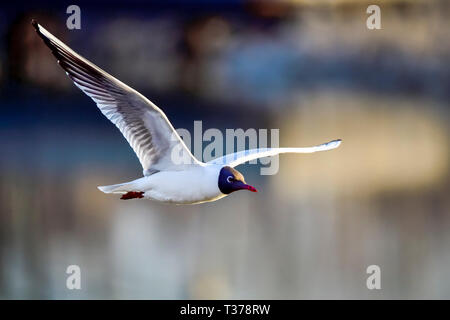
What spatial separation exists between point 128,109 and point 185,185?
0.32 m

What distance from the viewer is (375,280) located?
134 inches

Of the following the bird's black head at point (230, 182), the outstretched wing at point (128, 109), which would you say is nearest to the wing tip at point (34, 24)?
the outstretched wing at point (128, 109)

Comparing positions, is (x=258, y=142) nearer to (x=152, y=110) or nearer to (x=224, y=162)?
(x=224, y=162)

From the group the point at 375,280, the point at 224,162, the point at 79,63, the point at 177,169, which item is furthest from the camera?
the point at 375,280

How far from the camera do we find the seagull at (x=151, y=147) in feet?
6.73

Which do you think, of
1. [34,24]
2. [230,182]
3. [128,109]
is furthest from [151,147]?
[34,24]

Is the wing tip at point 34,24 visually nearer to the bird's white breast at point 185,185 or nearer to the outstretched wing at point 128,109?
the outstretched wing at point 128,109

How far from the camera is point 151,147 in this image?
2188mm

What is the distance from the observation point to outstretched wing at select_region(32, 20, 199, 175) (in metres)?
2.02

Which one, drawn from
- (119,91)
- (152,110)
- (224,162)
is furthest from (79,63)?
(224,162)

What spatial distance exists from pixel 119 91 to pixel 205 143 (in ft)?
2.92

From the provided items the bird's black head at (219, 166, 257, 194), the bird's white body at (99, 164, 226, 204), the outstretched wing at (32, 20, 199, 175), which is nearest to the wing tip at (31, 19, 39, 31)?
the outstretched wing at (32, 20, 199, 175)

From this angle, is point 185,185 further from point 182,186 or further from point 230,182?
point 230,182

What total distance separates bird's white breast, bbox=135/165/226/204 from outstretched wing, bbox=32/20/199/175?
0.04 meters
